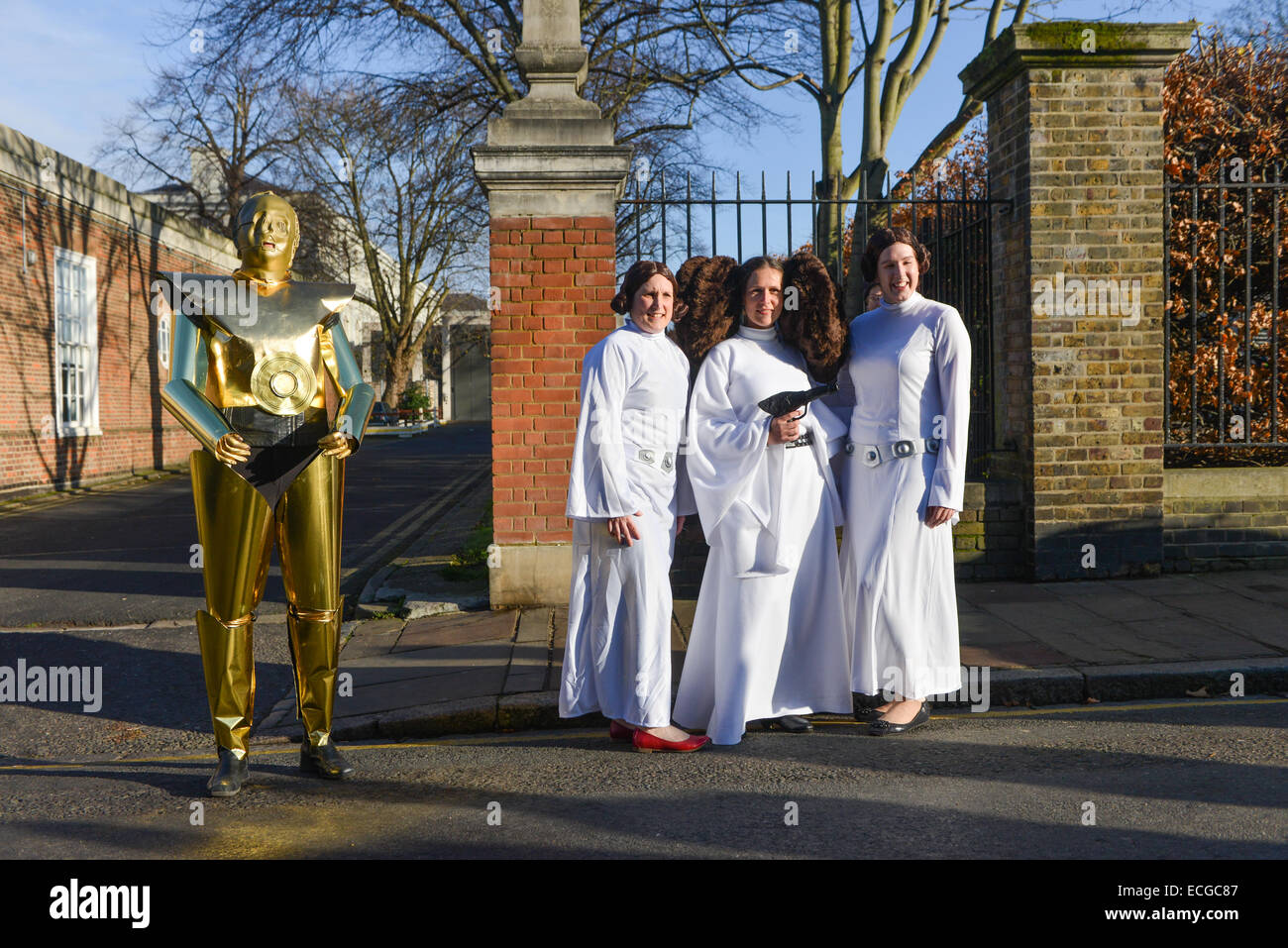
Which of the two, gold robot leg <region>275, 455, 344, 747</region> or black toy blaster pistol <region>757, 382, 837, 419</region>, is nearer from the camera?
gold robot leg <region>275, 455, 344, 747</region>

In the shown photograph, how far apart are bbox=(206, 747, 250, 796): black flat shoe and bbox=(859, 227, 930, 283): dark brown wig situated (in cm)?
333

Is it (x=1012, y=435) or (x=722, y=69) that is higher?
(x=722, y=69)

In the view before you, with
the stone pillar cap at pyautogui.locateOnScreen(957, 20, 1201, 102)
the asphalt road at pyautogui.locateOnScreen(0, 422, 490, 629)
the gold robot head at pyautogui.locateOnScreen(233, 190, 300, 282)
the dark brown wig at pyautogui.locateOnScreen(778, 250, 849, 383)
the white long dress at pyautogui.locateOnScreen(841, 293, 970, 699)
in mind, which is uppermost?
the stone pillar cap at pyautogui.locateOnScreen(957, 20, 1201, 102)

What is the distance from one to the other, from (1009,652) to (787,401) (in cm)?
218

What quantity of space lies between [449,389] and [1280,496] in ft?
196

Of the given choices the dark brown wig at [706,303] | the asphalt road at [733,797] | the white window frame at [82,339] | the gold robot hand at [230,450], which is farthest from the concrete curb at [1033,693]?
the white window frame at [82,339]

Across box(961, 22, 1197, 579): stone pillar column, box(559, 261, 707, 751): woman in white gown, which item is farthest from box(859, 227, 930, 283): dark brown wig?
box(961, 22, 1197, 579): stone pillar column

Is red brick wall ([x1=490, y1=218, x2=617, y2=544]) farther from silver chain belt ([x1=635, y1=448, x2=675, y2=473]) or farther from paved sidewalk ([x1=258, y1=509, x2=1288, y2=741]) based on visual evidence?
silver chain belt ([x1=635, y1=448, x2=675, y2=473])

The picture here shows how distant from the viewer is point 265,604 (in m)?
8.09

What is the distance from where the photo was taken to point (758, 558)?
466 cm

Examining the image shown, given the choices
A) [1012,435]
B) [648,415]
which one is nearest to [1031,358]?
[1012,435]

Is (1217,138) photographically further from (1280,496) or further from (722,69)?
(722,69)

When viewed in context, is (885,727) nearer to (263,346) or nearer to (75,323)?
(263,346)

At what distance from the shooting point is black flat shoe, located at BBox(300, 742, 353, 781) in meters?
4.28
